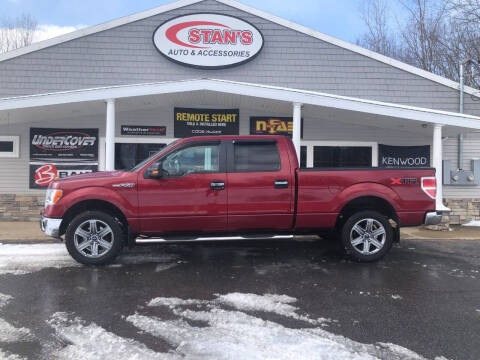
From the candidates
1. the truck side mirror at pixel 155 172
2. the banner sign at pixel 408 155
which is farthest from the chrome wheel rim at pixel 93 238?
the banner sign at pixel 408 155

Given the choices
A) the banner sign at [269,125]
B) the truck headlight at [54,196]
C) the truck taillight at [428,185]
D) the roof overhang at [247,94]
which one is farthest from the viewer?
the banner sign at [269,125]

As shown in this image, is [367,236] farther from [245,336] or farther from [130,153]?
[130,153]

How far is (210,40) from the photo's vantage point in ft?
35.9

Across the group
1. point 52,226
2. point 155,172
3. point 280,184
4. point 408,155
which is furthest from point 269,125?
point 52,226

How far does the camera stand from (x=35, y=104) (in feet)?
28.7

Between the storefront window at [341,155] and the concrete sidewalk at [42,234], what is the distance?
2.60m

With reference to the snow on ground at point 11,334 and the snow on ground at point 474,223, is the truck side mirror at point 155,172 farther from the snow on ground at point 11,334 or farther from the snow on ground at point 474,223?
the snow on ground at point 474,223

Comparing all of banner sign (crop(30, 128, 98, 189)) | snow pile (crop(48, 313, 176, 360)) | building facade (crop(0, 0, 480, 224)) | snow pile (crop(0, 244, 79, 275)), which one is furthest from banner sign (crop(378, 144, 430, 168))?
snow pile (crop(48, 313, 176, 360))

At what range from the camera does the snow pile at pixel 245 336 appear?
9.89 feet

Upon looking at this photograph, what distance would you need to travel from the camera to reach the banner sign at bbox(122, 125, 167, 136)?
10688 mm

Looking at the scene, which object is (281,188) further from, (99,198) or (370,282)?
(99,198)

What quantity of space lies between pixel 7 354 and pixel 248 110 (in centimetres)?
882

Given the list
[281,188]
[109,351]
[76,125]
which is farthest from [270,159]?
[76,125]

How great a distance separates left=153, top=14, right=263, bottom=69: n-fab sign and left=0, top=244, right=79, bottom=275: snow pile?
623 centimetres
